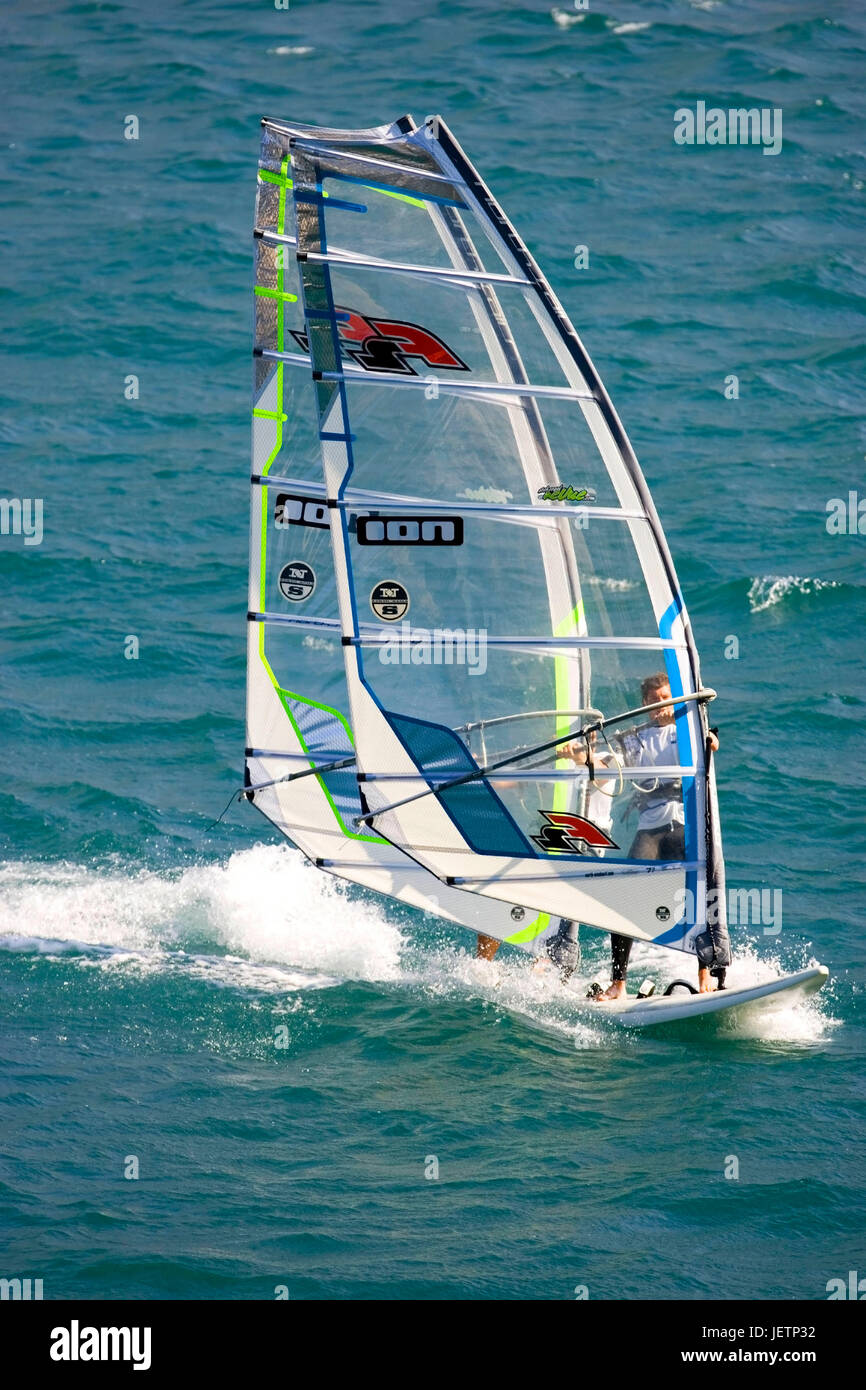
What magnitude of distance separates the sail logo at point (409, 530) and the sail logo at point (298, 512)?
1.28m

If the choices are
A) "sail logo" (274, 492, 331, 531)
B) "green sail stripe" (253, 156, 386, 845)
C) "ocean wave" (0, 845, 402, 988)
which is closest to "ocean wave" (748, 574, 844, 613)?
"ocean wave" (0, 845, 402, 988)

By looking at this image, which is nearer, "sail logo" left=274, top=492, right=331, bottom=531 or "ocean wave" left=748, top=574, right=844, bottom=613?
"sail logo" left=274, top=492, right=331, bottom=531

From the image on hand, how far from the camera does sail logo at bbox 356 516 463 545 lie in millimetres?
10133

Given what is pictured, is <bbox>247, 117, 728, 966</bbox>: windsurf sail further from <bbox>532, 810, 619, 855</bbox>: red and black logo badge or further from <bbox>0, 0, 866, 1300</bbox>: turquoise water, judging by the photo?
<bbox>0, 0, 866, 1300</bbox>: turquoise water

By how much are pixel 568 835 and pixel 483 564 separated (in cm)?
174

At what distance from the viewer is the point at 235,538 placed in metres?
18.6

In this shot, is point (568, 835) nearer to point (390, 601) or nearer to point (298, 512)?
point (390, 601)

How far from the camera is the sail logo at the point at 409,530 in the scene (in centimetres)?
1013

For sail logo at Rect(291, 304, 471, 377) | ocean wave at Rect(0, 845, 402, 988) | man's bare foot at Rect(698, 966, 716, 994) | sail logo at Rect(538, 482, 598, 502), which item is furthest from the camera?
ocean wave at Rect(0, 845, 402, 988)

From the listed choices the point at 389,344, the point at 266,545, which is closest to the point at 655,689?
the point at 389,344

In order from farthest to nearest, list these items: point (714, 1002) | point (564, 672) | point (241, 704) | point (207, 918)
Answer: point (241, 704) < point (207, 918) < point (564, 672) < point (714, 1002)

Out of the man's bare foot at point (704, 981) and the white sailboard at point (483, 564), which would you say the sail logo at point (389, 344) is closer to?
the white sailboard at point (483, 564)

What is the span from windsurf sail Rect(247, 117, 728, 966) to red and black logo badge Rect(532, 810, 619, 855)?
0.01 meters

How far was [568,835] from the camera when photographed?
10188 mm
